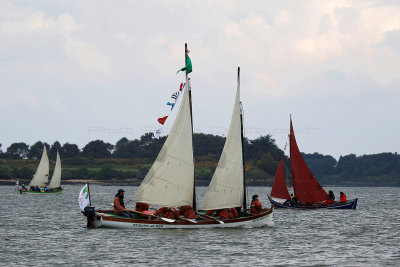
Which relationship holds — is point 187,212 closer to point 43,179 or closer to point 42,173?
point 42,173

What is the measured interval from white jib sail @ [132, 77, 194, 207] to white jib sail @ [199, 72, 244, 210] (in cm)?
150

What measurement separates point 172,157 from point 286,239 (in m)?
9.24

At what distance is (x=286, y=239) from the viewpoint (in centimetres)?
4356

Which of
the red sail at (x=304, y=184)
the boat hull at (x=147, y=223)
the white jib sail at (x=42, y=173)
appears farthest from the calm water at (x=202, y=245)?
the white jib sail at (x=42, y=173)

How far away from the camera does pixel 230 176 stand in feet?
153

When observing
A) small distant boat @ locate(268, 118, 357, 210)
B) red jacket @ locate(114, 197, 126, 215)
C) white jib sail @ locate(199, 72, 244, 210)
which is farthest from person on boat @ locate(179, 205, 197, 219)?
small distant boat @ locate(268, 118, 357, 210)

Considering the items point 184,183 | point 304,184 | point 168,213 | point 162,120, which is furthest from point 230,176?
point 304,184

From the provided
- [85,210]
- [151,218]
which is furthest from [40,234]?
[151,218]

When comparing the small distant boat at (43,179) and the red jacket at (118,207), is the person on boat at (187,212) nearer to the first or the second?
the red jacket at (118,207)

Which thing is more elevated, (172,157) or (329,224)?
(172,157)

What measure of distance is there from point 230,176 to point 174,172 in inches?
160

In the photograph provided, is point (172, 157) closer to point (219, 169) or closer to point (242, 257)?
point (219, 169)

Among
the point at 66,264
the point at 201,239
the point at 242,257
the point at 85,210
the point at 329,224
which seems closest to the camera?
the point at 66,264

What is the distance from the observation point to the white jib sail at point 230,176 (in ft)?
151
